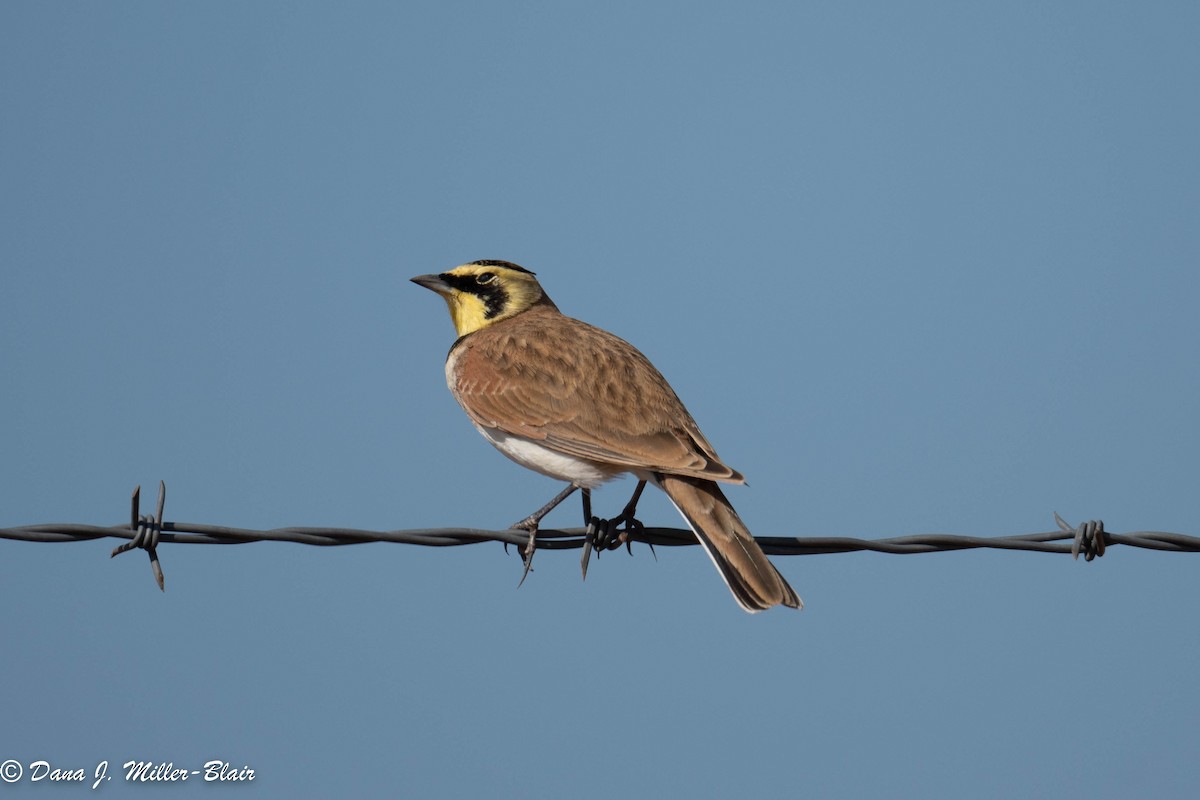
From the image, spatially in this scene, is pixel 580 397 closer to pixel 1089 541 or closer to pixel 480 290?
pixel 480 290

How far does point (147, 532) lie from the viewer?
6.43 metres

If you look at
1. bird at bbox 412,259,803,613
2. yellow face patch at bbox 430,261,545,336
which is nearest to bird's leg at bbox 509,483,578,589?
bird at bbox 412,259,803,613

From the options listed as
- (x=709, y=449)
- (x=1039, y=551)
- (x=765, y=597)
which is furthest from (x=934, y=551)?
(x=709, y=449)

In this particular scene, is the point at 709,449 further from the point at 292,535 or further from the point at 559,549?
the point at 292,535

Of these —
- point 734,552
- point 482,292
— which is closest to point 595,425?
point 734,552

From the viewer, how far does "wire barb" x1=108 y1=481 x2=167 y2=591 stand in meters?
6.38

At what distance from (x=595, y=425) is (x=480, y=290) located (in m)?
2.88

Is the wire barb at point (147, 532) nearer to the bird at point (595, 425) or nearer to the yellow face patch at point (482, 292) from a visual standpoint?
the bird at point (595, 425)

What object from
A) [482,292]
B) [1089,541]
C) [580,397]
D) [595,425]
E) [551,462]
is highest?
[482,292]

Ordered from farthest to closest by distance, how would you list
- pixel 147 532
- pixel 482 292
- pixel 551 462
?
pixel 482 292 → pixel 551 462 → pixel 147 532

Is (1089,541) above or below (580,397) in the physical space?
below

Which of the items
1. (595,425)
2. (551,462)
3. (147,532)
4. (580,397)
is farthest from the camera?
(580,397)

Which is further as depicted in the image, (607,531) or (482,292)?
(482,292)

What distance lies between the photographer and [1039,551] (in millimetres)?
6844
